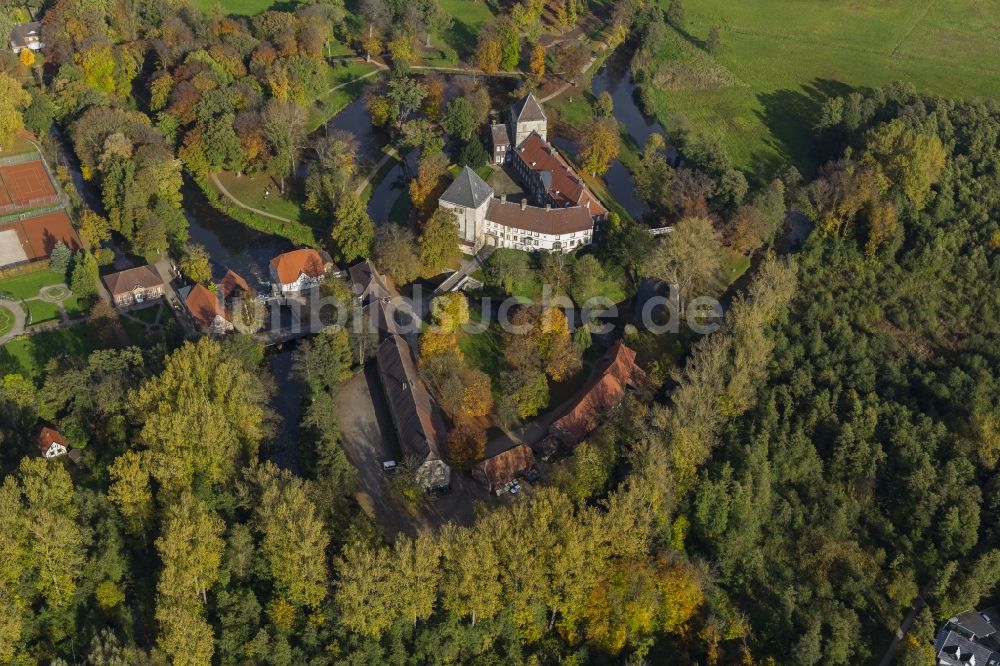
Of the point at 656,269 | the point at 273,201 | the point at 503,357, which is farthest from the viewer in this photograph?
the point at 273,201

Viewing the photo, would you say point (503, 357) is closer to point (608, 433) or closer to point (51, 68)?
point (608, 433)

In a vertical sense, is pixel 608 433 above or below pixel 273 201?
above

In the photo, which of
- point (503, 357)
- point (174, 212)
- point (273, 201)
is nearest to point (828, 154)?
point (503, 357)

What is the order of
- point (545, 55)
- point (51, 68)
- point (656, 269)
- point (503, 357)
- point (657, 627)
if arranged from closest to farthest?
point (657, 627) < point (503, 357) < point (656, 269) < point (51, 68) < point (545, 55)

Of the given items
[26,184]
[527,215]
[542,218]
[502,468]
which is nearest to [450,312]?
[527,215]

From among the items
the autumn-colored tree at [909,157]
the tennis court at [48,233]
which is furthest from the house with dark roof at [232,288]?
the autumn-colored tree at [909,157]

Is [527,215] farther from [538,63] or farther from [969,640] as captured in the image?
[969,640]
